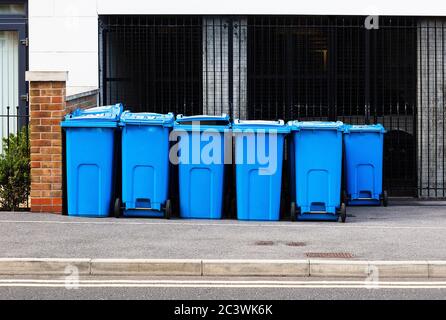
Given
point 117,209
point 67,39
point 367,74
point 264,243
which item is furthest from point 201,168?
point 67,39

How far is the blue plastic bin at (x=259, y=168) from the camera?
11773 mm

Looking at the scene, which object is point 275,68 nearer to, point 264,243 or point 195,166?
point 195,166

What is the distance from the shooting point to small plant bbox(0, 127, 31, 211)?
1234cm

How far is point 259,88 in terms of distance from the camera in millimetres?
A: 15352

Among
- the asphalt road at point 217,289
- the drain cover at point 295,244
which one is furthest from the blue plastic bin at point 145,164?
the asphalt road at point 217,289

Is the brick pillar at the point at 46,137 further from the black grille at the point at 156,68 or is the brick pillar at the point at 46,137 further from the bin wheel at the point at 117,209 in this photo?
the black grille at the point at 156,68

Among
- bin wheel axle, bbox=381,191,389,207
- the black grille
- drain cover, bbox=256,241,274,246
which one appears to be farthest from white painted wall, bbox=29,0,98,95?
drain cover, bbox=256,241,274,246

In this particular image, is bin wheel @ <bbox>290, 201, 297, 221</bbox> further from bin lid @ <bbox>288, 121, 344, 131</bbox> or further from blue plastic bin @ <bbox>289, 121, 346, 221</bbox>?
bin lid @ <bbox>288, 121, 344, 131</bbox>

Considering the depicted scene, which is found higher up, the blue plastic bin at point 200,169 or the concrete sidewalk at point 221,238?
the blue plastic bin at point 200,169

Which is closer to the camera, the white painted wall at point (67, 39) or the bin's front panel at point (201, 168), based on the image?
the bin's front panel at point (201, 168)

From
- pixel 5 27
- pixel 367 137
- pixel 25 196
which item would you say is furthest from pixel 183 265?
pixel 5 27

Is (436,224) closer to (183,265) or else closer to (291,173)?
(291,173)

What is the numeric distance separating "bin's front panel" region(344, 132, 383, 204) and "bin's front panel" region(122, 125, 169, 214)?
295 cm

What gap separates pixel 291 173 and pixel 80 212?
2.71 m
